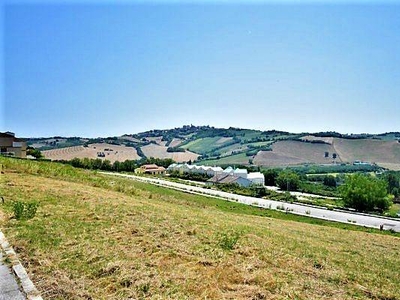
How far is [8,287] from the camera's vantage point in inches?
166

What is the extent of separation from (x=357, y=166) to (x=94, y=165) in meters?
95.3

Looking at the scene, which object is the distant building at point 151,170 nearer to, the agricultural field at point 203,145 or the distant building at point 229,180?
the distant building at point 229,180

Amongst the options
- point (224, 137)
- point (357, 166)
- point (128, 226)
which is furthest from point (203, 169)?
point (224, 137)

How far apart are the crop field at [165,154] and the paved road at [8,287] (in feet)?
413

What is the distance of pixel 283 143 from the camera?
5989 inches

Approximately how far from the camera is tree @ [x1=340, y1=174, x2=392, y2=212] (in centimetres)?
5012

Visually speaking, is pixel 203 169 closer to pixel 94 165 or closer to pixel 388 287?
pixel 94 165

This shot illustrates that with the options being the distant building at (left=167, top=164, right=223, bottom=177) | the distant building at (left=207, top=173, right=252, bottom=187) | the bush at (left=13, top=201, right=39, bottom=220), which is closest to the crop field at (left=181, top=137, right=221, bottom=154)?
the distant building at (left=167, top=164, right=223, bottom=177)

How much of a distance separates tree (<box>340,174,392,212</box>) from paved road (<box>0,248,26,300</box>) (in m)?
51.7

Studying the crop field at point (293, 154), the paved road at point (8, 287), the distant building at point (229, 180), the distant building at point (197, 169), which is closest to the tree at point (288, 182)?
the distant building at point (229, 180)

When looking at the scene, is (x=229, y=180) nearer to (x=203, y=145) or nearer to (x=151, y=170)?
(x=151, y=170)

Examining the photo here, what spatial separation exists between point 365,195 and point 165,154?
94.9m

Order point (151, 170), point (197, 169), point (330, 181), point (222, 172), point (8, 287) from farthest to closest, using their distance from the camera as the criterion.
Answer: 1. point (330, 181)
2. point (151, 170)
3. point (197, 169)
4. point (222, 172)
5. point (8, 287)

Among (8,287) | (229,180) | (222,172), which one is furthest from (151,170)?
(8,287)
